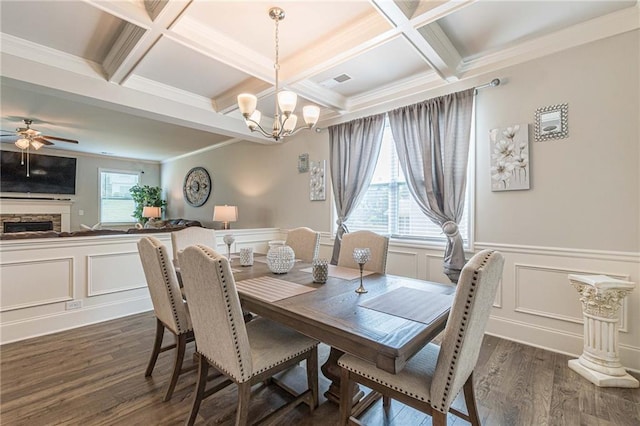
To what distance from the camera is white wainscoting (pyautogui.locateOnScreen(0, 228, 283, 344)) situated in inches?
107

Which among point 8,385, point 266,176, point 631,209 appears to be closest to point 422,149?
point 631,209

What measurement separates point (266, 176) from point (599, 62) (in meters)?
4.32

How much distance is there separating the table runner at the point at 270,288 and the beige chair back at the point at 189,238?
3.25 feet

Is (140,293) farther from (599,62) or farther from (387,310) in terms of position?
(599,62)

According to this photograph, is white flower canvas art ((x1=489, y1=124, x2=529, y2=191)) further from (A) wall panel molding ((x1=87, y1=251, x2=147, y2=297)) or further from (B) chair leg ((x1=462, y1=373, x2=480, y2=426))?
(A) wall panel molding ((x1=87, y1=251, x2=147, y2=297))

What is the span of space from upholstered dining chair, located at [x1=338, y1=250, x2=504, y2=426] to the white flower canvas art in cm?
175

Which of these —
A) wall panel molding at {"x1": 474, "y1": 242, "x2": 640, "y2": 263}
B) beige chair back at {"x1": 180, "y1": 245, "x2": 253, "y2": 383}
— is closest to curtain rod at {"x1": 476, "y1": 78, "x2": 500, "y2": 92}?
wall panel molding at {"x1": 474, "y1": 242, "x2": 640, "y2": 263}

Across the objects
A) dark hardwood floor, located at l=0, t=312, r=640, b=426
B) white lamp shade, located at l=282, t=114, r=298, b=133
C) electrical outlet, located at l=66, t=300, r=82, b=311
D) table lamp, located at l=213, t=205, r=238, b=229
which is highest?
white lamp shade, located at l=282, t=114, r=298, b=133

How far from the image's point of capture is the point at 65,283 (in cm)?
298

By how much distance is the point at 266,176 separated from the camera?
5.12 metres

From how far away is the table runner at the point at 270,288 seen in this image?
1635 millimetres

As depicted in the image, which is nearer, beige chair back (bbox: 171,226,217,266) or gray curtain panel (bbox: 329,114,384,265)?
beige chair back (bbox: 171,226,217,266)

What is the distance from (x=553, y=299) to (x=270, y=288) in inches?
95.9

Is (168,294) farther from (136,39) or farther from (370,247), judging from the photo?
(136,39)
